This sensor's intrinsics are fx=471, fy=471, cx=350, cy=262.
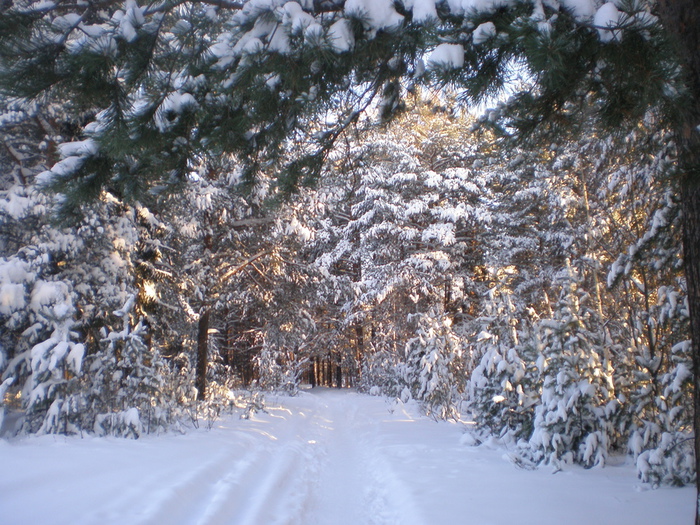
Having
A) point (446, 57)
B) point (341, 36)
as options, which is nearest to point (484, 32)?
point (446, 57)

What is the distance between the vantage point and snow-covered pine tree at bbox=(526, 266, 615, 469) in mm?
6000

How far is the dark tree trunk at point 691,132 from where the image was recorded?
2850 mm

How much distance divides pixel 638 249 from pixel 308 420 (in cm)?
1031

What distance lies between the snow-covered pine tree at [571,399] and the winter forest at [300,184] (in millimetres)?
33

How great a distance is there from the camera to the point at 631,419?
602 cm

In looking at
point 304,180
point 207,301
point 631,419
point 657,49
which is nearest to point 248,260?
point 207,301

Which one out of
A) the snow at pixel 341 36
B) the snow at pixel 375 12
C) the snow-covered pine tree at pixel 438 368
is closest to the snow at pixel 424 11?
the snow at pixel 375 12

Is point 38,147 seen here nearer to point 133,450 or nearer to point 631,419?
point 133,450

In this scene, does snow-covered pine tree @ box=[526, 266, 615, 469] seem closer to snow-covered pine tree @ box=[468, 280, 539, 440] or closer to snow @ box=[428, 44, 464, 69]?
snow-covered pine tree @ box=[468, 280, 539, 440]

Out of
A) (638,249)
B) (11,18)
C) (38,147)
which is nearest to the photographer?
(11,18)

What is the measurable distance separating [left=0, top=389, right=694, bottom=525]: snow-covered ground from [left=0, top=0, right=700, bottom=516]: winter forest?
62 cm

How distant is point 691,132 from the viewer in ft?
9.66

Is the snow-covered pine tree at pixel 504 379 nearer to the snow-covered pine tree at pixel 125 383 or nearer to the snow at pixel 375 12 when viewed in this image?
the snow at pixel 375 12

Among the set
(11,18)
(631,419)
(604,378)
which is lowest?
(631,419)
